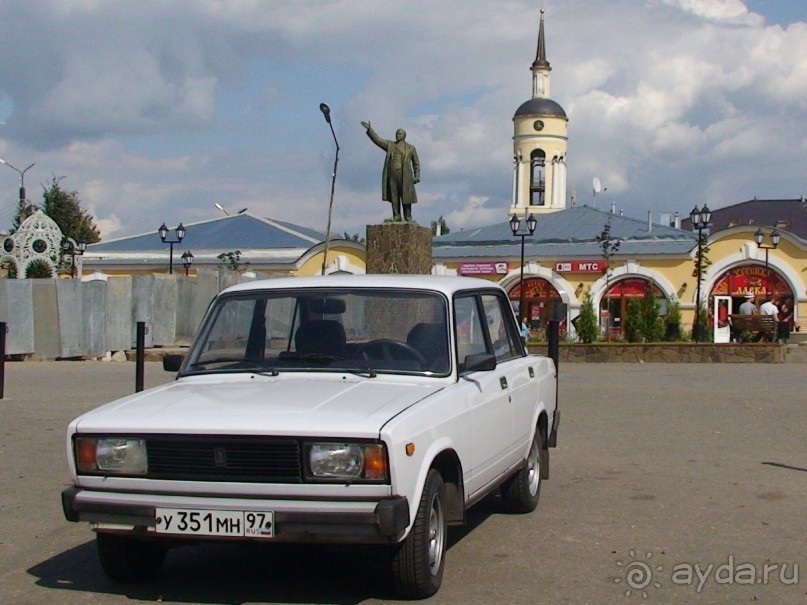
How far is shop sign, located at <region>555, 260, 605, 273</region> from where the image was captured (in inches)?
1955

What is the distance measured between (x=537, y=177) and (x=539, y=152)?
1670 millimetres

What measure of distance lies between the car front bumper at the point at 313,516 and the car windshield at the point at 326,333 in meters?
1.30

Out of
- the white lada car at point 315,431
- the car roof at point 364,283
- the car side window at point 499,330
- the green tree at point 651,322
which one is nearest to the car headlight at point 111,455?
the white lada car at point 315,431

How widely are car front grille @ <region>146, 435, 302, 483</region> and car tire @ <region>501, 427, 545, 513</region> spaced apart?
2.79 meters

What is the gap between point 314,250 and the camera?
166 ft

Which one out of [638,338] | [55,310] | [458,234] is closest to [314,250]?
[458,234]

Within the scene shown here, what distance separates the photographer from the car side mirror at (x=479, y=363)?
660cm

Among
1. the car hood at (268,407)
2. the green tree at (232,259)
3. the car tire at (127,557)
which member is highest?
the green tree at (232,259)

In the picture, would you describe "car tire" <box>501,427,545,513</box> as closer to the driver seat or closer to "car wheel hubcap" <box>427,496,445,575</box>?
the driver seat

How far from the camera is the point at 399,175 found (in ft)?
75.6

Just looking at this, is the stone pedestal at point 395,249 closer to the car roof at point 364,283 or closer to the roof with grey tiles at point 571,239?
the car roof at point 364,283

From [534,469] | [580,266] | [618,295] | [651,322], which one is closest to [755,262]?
[618,295]

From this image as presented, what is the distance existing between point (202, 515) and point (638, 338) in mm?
27959

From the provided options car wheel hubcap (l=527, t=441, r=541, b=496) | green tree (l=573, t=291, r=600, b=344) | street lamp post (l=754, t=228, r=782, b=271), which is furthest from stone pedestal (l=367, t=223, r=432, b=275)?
street lamp post (l=754, t=228, r=782, b=271)
